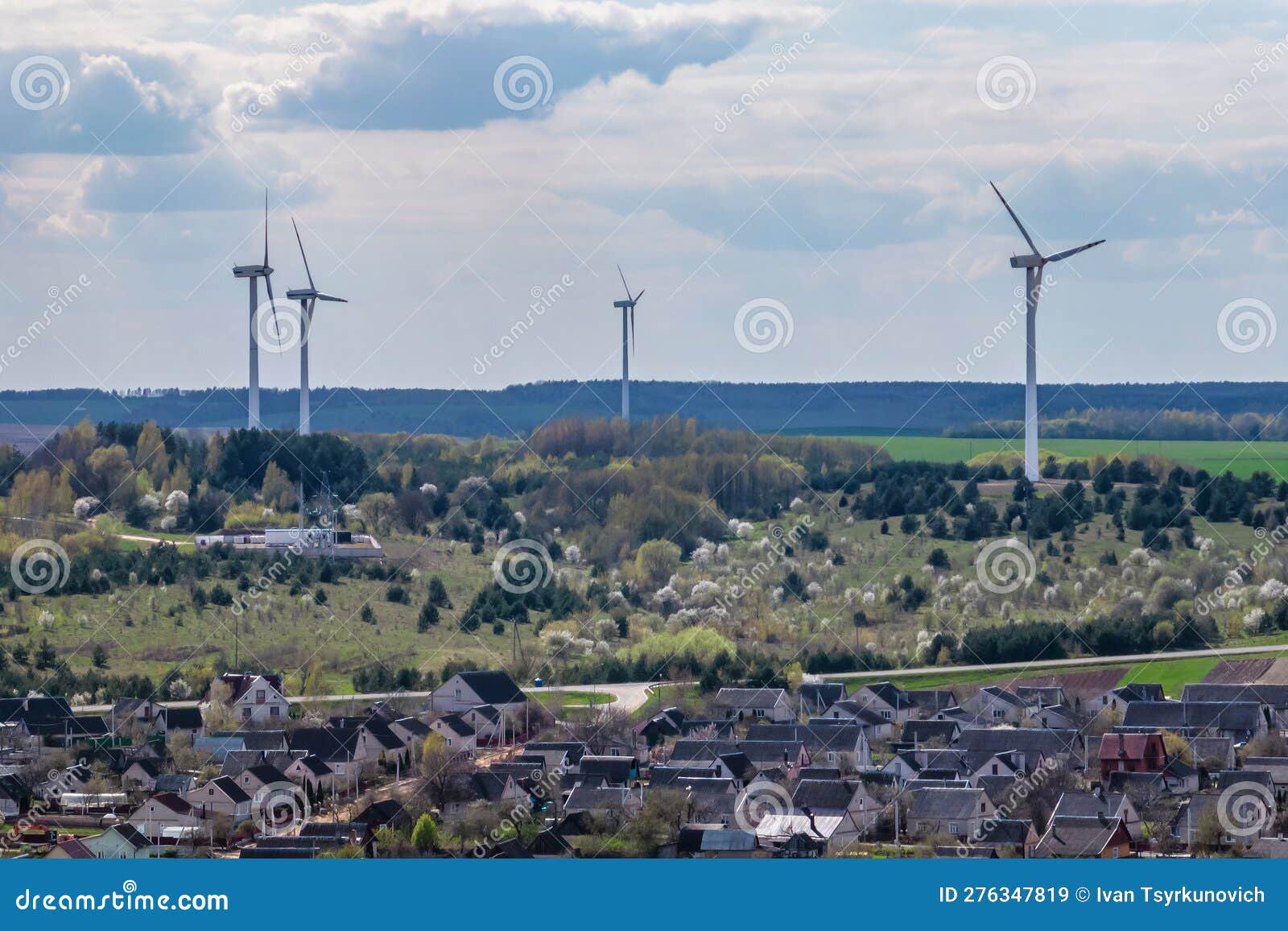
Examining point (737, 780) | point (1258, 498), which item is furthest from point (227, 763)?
point (1258, 498)

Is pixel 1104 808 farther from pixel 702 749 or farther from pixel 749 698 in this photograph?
pixel 749 698

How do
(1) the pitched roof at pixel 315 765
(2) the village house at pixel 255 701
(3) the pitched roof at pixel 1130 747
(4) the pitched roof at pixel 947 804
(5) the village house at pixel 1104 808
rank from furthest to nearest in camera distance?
(2) the village house at pixel 255 701 → (3) the pitched roof at pixel 1130 747 → (1) the pitched roof at pixel 315 765 → (4) the pitched roof at pixel 947 804 → (5) the village house at pixel 1104 808

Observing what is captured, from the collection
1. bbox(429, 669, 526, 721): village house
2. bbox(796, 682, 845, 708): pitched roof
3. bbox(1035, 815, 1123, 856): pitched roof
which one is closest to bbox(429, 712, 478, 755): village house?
bbox(429, 669, 526, 721): village house

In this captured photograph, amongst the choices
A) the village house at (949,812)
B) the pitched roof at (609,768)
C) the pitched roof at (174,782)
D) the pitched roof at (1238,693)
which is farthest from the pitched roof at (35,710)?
the pitched roof at (1238,693)

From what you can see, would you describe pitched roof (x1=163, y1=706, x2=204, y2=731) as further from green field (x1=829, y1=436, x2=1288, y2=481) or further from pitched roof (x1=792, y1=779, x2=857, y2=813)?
green field (x1=829, y1=436, x2=1288, y2=481)

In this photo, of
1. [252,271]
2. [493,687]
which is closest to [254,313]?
[252,271]

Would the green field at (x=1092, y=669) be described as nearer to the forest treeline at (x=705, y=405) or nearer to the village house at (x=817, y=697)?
the village house at (x=817, y=697)

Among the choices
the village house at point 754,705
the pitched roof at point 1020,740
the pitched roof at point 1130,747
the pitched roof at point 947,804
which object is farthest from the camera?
the village house at point 754,705

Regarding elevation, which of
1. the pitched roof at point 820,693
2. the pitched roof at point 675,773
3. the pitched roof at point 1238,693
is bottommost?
the pitched roof at point 675,773
